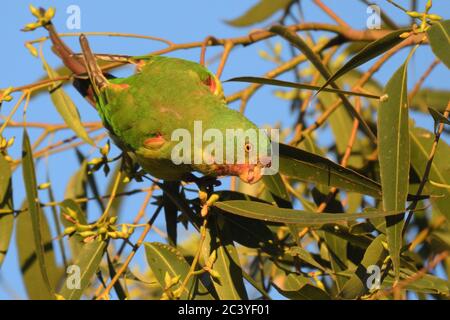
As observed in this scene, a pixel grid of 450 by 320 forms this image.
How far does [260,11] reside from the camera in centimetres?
507

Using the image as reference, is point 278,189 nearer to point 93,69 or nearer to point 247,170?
point 247,170

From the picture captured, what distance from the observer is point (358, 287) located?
9.56 ft

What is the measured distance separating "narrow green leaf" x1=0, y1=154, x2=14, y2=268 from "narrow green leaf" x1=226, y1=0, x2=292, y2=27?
7.14ft

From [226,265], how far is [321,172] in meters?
0.60

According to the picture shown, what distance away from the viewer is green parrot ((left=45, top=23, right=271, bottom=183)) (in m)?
3.20

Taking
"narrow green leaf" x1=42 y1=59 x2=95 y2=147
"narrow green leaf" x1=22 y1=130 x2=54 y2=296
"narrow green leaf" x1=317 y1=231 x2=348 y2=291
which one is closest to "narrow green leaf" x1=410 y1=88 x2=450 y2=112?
"narrow green leaf" x1=317 y1=231 x2=348 y2=291

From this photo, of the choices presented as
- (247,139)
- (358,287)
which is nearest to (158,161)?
(247,139)

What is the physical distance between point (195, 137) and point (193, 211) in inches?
15.4

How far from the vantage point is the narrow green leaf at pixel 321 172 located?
3.09 m

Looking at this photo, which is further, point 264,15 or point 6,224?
point 264,15

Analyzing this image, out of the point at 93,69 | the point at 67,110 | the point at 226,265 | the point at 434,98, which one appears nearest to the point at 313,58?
the point at 226,265

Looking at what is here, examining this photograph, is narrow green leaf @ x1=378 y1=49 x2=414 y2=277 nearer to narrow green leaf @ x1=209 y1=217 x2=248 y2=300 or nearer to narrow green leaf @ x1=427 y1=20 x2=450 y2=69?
narrow green leaf @ x1=427 y1=20 x2=450 y2=69

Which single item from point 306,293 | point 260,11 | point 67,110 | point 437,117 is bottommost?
point 306,293
